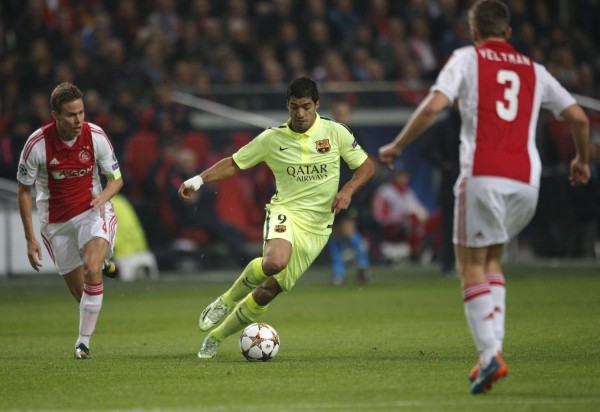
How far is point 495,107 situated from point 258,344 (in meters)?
3.03

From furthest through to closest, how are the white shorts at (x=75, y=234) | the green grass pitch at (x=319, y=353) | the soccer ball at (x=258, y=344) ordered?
the white shorts at (x=75, y=234) → the soccer ball at (x=258, y=344) → the green grass pitch at (x=319, y=353)

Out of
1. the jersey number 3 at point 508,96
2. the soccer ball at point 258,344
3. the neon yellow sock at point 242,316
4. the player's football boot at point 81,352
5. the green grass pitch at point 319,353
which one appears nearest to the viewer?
the green grass pitch at point 319,353

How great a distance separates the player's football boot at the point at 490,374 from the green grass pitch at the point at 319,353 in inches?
3.0

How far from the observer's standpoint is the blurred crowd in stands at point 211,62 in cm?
2061

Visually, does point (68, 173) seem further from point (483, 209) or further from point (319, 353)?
point (483, 209)

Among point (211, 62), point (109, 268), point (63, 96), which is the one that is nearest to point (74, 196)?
point (63, 96)

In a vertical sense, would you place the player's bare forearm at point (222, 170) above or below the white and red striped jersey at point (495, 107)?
below

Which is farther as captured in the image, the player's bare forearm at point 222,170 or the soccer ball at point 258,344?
the player's bare forearm at point 222,170

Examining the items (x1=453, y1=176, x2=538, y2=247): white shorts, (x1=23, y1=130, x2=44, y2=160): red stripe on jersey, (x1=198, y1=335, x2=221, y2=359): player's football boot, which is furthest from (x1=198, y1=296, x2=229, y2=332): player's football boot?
(x1=453, y1=176, x2=538, y2=247): white shorts

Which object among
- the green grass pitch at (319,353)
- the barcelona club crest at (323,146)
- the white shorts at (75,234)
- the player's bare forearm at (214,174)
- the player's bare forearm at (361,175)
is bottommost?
the green grass pitch at (319,353)

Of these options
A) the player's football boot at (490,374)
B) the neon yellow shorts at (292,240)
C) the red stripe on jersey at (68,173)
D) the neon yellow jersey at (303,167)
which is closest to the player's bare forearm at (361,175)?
the neon yellow jersey at (303,167)

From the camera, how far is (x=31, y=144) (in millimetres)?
10391

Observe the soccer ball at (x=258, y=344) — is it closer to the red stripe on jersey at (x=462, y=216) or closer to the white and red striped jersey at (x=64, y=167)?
the white and red striped jersey at (x=64, y=167)

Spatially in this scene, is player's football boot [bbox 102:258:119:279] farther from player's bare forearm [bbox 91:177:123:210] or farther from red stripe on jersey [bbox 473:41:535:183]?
red stripe on jersey [bbox 473:41:535:183]
